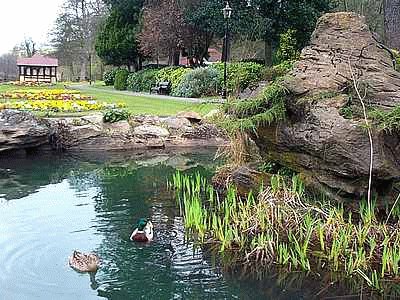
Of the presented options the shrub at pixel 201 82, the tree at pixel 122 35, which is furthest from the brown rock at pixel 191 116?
the tree at pixel 122 35

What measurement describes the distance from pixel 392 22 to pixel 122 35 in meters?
22.5

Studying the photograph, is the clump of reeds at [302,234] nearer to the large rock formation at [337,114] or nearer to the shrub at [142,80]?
the large rock formation at [337,114]

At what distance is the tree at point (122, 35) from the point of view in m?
32.7

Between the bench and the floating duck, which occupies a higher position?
the bench

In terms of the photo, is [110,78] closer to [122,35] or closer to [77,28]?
[122,35]

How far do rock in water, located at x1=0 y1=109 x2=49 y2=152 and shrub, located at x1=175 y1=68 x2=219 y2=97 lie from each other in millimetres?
11242

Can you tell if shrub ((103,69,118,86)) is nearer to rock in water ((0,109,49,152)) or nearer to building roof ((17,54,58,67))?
building roof ((17,54,58,67))

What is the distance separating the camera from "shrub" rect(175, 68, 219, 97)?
79.9 ft

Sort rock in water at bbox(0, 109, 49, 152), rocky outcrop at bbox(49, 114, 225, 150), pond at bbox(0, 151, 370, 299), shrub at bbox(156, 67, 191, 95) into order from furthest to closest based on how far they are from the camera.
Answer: shrub at bbox(156, 67, 191, 95) → rocky outcrop at bbox(49, 114, 225, 150) → rock in water at bbox(0, 109, 49, 152) → pond at bbox(0, 151, 370, 299)

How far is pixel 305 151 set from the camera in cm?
717

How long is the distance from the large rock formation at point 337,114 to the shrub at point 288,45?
1857 centimetres

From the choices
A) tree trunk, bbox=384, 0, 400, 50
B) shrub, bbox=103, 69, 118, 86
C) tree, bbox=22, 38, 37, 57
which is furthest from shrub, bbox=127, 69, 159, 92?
tree, bbox=22, 38, 37, 57

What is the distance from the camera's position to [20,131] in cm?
1343

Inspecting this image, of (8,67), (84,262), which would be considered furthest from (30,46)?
(84,262)
